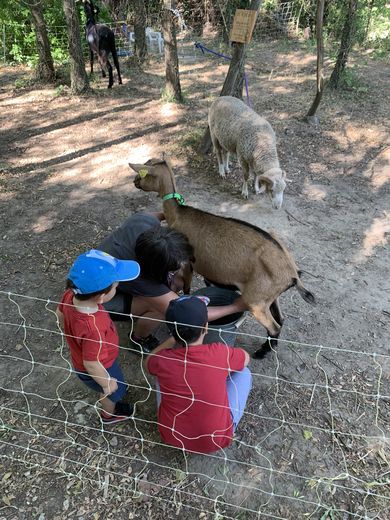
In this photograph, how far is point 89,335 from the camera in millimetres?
2449

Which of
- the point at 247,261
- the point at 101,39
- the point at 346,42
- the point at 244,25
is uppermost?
the point at 244,25

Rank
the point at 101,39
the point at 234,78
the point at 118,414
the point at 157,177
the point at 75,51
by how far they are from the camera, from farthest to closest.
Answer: the point at 101,39 < the point at 75,51 < the point at 234,78 < the point at 157,177 < the point at 118,414

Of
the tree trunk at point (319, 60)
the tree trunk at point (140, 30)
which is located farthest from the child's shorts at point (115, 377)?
the tree trunk at point (140, 30)

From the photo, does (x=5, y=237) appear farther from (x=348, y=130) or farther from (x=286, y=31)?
(x=286, y=31)

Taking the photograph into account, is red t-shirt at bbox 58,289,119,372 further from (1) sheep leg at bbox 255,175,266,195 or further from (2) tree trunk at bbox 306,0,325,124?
(2) tree trunk at bbox 306,0,325,124

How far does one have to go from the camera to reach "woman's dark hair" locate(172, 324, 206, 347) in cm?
228

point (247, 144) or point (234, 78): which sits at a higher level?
point (234, 78)

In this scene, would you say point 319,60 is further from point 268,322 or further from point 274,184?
point 268,322

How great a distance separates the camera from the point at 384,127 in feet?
27.2

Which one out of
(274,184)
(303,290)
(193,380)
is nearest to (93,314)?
(193,380)

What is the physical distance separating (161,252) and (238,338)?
140 cm

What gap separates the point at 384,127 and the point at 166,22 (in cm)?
503

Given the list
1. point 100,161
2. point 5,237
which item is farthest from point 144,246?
point 100,161

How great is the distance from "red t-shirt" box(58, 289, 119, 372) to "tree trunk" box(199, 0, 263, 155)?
520 cm
